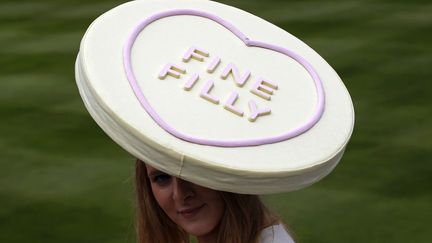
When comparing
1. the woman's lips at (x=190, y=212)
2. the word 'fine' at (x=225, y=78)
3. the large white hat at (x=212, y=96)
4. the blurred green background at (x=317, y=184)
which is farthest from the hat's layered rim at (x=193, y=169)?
the blurred green background at (x=317, y=184)

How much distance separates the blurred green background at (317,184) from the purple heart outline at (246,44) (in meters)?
1.11

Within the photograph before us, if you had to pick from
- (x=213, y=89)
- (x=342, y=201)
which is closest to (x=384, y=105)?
(x=342, y=201)

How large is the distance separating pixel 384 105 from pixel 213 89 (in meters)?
2.69

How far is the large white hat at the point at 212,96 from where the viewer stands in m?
1.91

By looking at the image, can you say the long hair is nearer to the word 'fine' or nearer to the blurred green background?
the word 'fine'

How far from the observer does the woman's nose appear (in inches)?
83.6

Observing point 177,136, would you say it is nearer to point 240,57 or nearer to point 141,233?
point 240,57

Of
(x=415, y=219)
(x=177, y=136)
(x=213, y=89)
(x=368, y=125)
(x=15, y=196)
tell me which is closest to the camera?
(x=177, y=136)

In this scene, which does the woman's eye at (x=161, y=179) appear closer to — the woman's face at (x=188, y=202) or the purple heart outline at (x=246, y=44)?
the woman's face at (x=188, y=202)

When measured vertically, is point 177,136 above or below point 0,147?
above

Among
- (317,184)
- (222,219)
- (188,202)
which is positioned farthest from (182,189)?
(317,184)

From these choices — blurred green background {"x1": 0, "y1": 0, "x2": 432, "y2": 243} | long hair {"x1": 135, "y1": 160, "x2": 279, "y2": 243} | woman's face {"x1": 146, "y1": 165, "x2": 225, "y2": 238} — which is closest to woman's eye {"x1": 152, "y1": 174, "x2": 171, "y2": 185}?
woman's face {"x1": 146, "y1": 165, "x2": 225, "y2": 238}

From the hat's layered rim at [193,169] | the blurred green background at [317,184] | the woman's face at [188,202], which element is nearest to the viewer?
the hat's layered rim at [193,169]

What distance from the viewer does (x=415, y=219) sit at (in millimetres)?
3865
